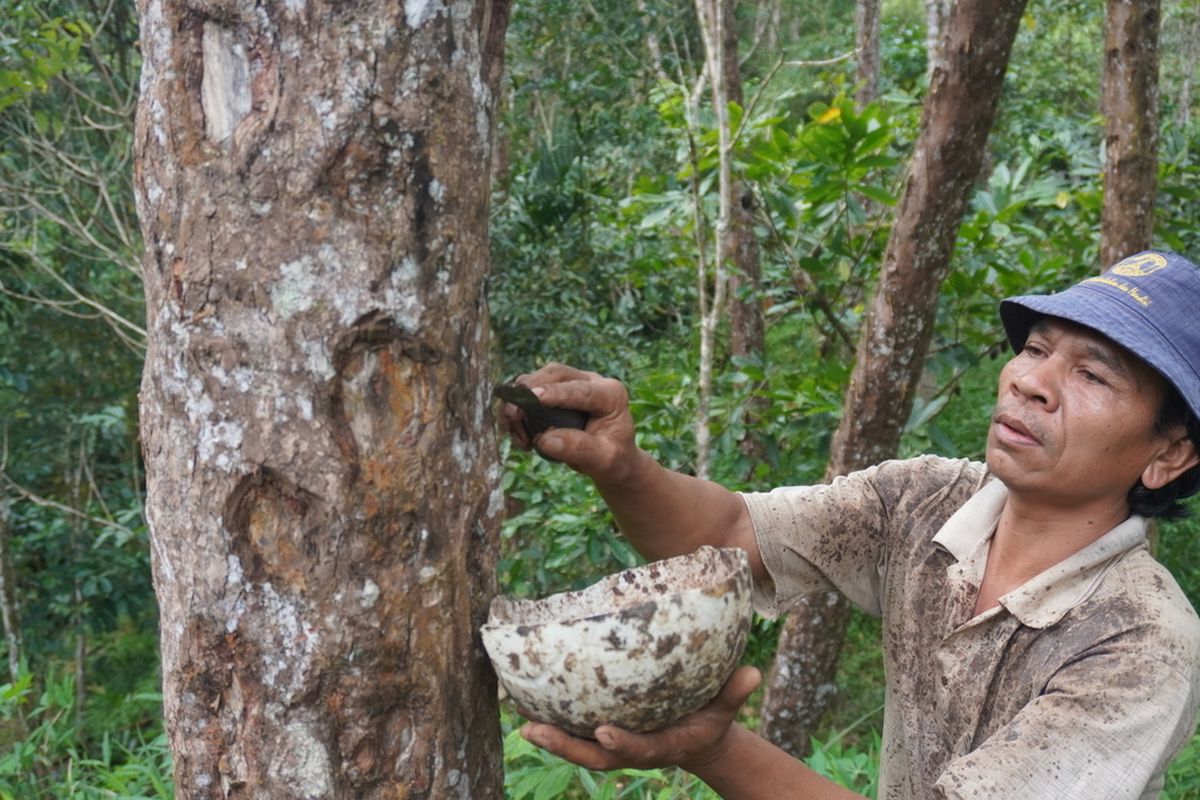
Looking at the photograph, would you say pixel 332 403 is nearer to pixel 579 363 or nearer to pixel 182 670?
pixel 182 670

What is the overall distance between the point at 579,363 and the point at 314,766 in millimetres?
3812

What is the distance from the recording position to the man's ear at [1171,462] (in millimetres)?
1646

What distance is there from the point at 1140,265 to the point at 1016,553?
49 centimetres

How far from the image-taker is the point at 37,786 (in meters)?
3.23

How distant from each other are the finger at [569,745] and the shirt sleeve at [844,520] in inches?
27.8

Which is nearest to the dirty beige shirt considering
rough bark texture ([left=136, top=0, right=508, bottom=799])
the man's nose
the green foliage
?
the man's nose

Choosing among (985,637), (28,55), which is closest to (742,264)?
(28,55)

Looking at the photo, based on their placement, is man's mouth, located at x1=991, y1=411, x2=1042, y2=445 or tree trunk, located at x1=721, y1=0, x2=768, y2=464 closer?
man's mouth, located at x1=991, y1=411, x2=1042, y2=445

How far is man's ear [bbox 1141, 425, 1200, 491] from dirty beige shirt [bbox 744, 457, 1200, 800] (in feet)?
0.25

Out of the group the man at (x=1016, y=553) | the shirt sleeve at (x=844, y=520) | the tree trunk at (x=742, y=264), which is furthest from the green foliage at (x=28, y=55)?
the shirt sleeve at (x=844, y=520)

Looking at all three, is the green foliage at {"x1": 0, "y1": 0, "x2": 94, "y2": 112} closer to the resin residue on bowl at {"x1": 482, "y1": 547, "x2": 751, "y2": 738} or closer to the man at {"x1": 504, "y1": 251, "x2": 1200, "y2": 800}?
the man at {"x1": 504, "y1": 251, "x2": 1200, "y2": 800}

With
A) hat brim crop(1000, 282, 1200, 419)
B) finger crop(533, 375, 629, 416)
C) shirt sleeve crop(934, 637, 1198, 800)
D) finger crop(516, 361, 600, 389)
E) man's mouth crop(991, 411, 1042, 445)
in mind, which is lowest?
shirt sleeve crop(934, 637, 1198, 800)

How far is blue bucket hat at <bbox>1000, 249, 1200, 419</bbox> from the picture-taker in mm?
1547

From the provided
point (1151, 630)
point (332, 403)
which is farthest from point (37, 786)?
point (1151, 630)
